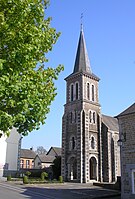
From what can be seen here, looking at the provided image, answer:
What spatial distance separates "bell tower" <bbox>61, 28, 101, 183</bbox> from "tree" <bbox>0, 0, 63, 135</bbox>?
29.7m

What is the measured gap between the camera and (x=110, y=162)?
41375 mm

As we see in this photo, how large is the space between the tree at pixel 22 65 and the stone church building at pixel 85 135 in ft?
97.9

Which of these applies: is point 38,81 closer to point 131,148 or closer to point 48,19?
point 48,19

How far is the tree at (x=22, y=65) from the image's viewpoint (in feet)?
26.7

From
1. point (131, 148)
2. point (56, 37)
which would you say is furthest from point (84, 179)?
point (56, 37)

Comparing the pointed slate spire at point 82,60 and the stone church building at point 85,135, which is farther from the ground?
the pointed slate spire at point 82,60

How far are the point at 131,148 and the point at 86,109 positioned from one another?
2245 cm

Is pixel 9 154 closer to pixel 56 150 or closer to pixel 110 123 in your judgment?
pixel 110 123

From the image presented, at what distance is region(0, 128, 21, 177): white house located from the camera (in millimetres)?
40469

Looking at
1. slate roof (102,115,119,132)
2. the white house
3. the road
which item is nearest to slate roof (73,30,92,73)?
slate roof (102,115,119,132)

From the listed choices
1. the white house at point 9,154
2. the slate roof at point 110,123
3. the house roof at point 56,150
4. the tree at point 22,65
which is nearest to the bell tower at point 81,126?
the slate roof at point 110,123

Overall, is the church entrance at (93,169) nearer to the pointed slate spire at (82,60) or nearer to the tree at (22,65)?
the pointed slate spire at (82,60)

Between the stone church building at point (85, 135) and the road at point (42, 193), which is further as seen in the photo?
the stone church building at point (85, 135)

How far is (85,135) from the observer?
3925 cm
